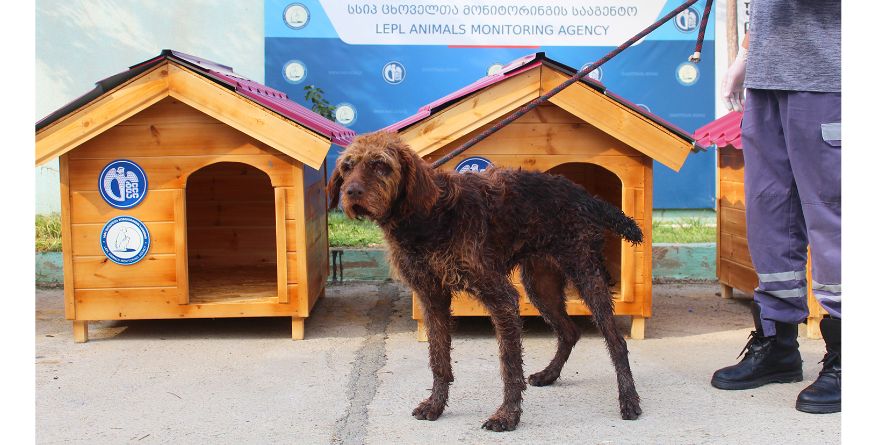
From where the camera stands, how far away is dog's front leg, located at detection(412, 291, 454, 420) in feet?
14.2

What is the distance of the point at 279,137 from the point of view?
18.7ft

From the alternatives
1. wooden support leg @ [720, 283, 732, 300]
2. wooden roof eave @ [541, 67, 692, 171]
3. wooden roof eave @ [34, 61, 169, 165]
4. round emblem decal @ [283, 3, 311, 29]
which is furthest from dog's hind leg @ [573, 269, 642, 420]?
round emblem decal @ [283, 3, 311, 29]

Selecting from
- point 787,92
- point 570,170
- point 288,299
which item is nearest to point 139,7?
point 288,299

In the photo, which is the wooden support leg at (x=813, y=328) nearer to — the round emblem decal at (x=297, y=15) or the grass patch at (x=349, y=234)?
the grass patch at (x=349, y=234)

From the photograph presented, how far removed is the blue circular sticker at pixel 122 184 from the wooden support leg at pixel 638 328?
3350 millimetres

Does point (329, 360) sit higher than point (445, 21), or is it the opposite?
point (445, 21)

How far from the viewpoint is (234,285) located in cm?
668

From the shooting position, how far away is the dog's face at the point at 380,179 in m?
3.81

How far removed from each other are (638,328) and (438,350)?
2135 mm

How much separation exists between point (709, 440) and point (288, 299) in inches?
117

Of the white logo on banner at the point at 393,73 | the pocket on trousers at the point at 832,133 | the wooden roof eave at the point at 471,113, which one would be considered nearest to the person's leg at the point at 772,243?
the pocket on trousers at the point at 832,133

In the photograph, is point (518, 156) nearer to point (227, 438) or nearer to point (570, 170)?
point (570, 170)

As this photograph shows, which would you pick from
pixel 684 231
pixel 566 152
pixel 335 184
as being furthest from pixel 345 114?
pixel 335 184

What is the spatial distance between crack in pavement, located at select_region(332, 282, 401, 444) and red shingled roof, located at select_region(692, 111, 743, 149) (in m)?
2.65
